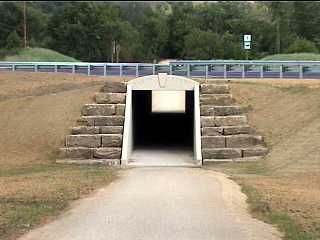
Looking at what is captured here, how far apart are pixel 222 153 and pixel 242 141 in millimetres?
1102

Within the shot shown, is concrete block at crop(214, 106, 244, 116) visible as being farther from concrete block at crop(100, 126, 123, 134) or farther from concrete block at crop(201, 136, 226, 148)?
concrete block at crop(100, 126, 123, 134)

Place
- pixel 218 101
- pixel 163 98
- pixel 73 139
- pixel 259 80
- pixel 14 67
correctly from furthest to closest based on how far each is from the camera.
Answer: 1. pixel 163 98
2. pixel 14 67
3. pixel 259 80
4. pixel 218 101
5. pixel 73 139

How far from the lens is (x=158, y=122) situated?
145 ft

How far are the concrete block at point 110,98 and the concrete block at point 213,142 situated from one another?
491 cm

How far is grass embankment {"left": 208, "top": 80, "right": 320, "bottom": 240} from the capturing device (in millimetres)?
12980

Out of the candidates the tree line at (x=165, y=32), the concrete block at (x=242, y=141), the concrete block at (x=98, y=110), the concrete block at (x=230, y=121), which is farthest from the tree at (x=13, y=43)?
the concrete block at (x=242, y=141)

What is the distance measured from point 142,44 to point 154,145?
63.8 m

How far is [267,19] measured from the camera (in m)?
97.4

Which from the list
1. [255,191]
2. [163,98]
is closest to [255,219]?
[255,191]

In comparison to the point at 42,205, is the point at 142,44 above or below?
above

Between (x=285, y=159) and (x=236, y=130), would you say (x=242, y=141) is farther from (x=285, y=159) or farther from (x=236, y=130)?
(x=285, y=159)

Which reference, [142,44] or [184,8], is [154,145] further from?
[184,8]

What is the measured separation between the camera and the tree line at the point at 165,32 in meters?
80.4

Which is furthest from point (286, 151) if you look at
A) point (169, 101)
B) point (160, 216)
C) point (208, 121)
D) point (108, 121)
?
point (169, 101)
